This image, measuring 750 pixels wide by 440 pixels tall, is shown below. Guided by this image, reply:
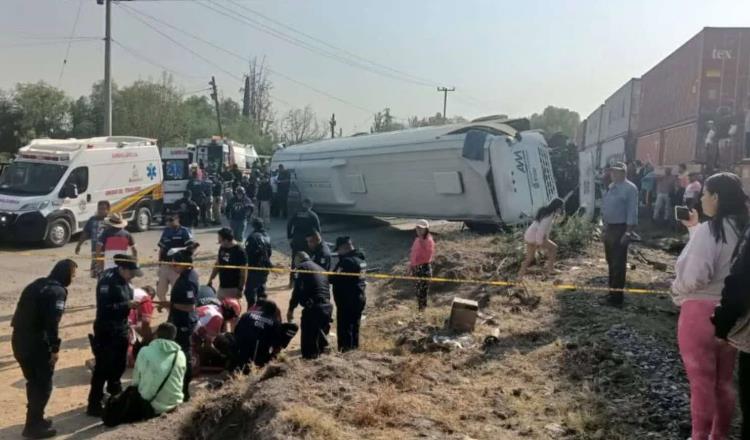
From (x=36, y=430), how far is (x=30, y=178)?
11773 millimetres

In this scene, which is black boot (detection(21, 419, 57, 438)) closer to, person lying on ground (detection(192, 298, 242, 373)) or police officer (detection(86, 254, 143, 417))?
police officer (detection(86, 254, 143, 417))

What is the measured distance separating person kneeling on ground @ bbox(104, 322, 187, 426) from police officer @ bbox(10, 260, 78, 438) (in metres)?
0.55

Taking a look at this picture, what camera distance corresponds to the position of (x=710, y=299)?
12.8 ft

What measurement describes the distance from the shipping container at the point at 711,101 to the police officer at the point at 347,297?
9.89m

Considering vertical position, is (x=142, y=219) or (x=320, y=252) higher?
(x=320, y=252)

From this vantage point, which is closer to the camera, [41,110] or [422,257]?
[422,257]

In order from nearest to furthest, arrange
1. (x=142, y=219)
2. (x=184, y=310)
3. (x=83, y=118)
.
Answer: (x=184, y=310) < (x=142, y=219) < (x=83, y=118)

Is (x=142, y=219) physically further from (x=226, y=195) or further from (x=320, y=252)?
(x=320, y=252)

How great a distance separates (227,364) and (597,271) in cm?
608

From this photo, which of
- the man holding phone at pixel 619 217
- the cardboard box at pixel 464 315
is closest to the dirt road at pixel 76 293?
the cardboard box at pixel 464 315

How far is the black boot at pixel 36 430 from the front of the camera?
554cm

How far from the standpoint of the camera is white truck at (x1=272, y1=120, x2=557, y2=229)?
1489cm

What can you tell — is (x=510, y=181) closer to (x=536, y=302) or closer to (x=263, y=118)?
(x=536, y=302)

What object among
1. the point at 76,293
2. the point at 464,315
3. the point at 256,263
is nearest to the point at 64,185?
→ the point at 76,293
